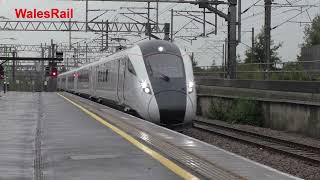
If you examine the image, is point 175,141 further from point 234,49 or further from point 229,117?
point 234,49

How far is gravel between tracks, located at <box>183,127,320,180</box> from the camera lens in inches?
489

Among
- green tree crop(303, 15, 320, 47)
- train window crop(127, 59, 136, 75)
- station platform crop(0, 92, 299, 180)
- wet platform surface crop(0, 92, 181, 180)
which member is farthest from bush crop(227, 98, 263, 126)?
green tree crop(303, 15, 320, 47)

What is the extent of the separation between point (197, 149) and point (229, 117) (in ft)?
58.2

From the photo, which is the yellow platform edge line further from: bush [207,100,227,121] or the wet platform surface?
bush [207,100,227,121]

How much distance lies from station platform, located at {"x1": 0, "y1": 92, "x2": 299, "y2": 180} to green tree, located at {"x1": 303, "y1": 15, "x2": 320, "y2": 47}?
5408 centimetres

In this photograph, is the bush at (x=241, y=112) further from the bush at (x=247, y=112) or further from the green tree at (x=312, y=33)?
the green tree at (x=312, y=33)

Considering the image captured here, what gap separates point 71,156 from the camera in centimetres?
961

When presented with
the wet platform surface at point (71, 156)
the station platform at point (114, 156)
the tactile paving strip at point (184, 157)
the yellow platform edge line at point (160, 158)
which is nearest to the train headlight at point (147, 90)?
the station platform at point (114, 156)

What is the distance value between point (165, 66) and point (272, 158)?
5.46 meters

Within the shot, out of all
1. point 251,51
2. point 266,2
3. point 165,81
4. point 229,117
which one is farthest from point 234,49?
point 251,51

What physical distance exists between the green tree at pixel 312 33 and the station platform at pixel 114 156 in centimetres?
5408

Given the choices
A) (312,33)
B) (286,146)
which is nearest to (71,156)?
(286,146)

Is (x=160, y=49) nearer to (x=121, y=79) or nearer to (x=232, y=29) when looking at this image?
(x=121, y=79)

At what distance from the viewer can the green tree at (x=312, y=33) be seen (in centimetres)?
6550
